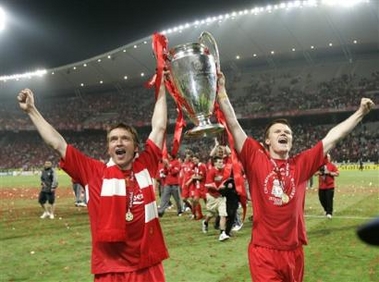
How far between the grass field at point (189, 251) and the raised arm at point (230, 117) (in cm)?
305

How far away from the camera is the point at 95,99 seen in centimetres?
6309

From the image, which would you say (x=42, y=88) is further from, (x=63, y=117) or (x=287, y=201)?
(x=287, y=201)

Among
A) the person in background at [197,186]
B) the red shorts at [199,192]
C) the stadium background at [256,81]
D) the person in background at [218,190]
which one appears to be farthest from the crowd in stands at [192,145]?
the person in background at [218,190]

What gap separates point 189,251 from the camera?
27.6 feet

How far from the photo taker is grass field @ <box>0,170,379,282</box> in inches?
268

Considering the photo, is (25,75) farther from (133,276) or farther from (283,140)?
(133,276)

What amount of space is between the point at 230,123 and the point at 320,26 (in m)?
41.3

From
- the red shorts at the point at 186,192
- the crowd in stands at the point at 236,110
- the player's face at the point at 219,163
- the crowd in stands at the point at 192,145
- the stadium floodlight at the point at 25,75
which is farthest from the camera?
the stadium floodlight at the point at 25,75

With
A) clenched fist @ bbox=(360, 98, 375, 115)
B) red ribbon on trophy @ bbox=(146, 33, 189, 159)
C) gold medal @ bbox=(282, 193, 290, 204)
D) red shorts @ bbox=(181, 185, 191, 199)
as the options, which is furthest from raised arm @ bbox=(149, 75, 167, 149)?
red shorts @ bbox=(181, 185, 191, 199)

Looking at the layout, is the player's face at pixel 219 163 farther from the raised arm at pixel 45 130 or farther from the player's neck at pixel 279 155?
the raised arm at pixel 45 130

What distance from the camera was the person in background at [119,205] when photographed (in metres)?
3.00

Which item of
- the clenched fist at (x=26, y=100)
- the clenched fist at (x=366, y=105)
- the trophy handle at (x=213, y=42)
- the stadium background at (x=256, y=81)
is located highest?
the stadium background at (x=256, y=81)

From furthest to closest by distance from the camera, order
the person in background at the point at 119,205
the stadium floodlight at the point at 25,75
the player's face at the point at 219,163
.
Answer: the stadium floodlight at the point at 25,75 → the player's face at the point at 219,163 → the person in background at the point at 119,205

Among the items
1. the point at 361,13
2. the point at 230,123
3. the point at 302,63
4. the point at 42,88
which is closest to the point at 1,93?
the point at 42,88
